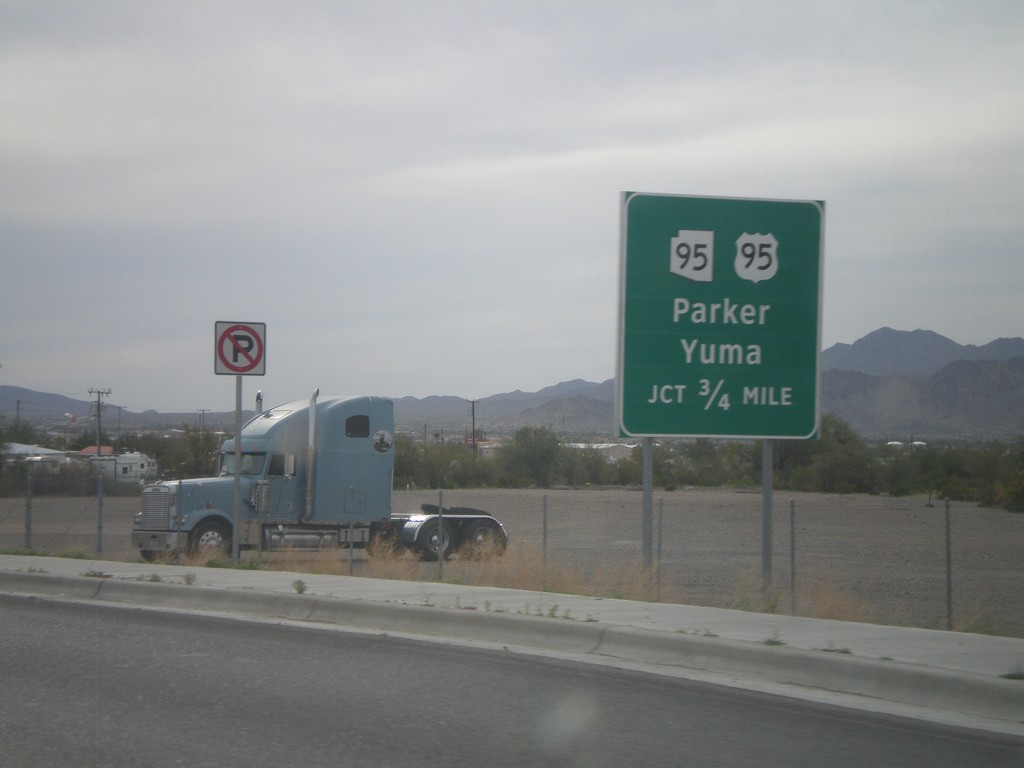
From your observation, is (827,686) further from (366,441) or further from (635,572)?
(366,441)

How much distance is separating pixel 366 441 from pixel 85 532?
11.0m

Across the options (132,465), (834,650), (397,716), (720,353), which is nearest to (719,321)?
(720,353)

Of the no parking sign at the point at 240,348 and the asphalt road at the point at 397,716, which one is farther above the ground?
the no parking sign at the point at 240,348

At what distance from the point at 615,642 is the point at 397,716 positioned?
2974mm

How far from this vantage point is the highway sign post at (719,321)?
46.4ft

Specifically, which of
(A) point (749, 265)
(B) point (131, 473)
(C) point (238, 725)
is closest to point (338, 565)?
(A) point (749, 265)

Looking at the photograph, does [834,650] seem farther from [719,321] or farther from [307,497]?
[307,497]

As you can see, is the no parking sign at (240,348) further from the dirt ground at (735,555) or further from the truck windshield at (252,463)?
the truck windshield at (252,463)

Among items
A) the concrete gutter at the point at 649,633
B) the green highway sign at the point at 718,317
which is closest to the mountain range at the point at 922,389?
the green highway sign at the point at 718,317

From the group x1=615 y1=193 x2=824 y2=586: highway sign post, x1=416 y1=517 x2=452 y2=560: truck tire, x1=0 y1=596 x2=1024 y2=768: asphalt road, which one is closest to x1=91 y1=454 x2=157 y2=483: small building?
x1=416 y1=517 x2=452 y2=560: truck tire

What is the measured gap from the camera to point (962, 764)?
264 inches

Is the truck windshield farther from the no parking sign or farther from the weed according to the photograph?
the weed

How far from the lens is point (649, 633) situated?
1030cm

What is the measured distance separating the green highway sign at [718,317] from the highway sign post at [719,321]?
0.04ft
